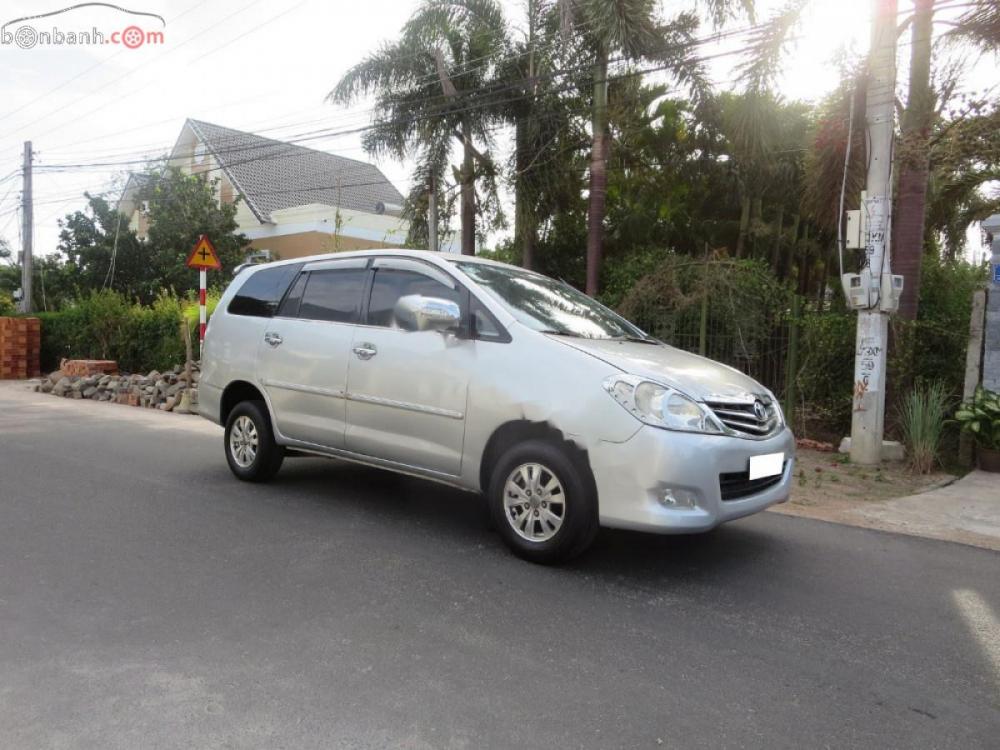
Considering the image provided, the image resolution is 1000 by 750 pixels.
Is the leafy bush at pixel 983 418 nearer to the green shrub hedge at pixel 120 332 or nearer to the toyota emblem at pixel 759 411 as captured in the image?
the toyota emblem at pixel 759 411

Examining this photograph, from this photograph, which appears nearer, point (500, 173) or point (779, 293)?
point (779, 293)

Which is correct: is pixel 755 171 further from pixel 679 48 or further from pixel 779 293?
pixel 779 293

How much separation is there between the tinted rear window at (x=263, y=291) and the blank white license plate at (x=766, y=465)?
3.80 metres

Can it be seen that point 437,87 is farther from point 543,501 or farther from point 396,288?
point 543,501

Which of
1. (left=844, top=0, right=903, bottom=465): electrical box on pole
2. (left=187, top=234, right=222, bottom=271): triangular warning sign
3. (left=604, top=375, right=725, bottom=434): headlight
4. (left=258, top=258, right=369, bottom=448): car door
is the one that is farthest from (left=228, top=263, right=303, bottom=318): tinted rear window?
(left=844, top=0, right=903, bottom=465): electrical box on pole

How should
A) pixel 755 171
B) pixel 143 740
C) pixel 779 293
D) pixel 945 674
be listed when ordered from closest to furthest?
1. pixel 143 740
2. pixel 945 674
3. pixel 779 293
4. pixel 755 171

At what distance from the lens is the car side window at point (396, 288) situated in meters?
5.14

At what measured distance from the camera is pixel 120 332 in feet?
60.4

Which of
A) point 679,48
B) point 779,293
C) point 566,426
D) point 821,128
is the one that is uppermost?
point 679,48

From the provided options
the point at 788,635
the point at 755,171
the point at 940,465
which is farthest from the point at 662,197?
the point at 788,635

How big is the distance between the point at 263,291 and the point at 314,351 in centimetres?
104

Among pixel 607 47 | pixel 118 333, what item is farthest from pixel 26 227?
pixel 607 47

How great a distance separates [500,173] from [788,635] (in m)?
15.4

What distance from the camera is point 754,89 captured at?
10922mm
